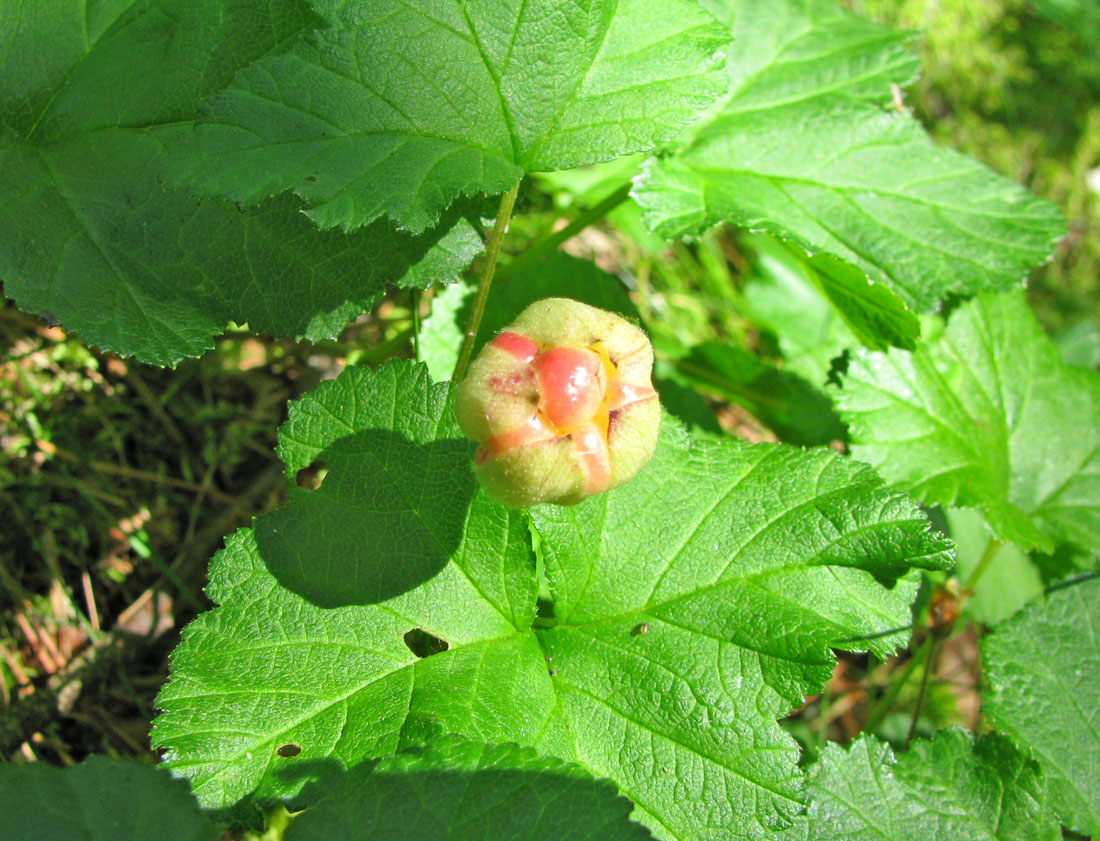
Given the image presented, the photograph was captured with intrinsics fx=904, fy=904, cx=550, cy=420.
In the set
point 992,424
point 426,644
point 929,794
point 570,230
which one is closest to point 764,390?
point 992,424

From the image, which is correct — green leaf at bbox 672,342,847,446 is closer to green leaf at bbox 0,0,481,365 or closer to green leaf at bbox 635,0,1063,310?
green leaf at bbox 635,0,1063,310

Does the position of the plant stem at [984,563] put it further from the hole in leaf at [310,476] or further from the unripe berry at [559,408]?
the hole in leaf at [310,476]

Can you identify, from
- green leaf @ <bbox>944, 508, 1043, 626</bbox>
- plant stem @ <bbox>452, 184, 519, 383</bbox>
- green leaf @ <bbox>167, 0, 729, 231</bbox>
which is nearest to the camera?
green leaf @ <bbox>167, 0, 729, 231</bbox>

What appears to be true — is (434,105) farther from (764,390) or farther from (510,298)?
(764,390)

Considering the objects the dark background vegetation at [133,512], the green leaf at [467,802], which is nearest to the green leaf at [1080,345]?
the dark background vegetation at [133,512]

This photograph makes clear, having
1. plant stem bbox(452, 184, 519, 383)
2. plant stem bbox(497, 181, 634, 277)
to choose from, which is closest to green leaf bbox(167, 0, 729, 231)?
plant stem bbox(452, 184, 519, 383)
